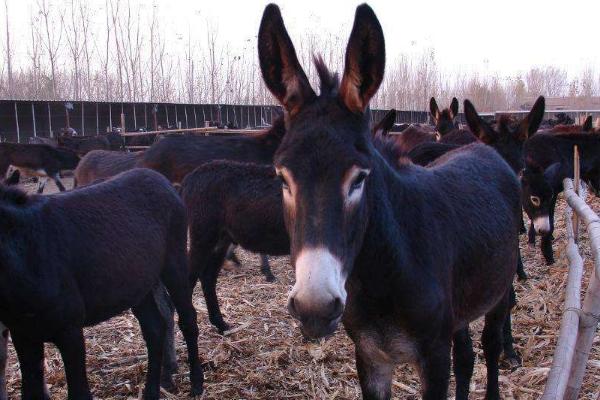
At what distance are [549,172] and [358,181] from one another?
A: 673 centimetres

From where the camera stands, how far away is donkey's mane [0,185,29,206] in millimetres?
2979

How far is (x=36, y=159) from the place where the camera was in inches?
609

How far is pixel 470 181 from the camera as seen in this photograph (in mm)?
2943

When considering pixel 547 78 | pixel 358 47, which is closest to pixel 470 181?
pixel 358 47

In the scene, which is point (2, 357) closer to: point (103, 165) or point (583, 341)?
point (583, 341)

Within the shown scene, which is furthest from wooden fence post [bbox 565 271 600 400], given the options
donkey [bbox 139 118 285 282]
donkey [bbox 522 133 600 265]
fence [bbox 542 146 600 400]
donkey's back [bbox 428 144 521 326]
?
donkey [bbox 139 118 285 282]

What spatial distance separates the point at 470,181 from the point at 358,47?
4.66ft

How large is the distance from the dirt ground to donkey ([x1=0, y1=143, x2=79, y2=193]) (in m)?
11.8

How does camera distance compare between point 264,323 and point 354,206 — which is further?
point 264,323

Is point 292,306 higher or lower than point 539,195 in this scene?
higher

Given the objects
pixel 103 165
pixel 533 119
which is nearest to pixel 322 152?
pixel 533 119

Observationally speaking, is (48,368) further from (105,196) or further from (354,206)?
(354,206)

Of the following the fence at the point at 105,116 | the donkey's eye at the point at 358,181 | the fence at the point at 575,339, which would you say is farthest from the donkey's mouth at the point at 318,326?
the fence at the point at 105,116

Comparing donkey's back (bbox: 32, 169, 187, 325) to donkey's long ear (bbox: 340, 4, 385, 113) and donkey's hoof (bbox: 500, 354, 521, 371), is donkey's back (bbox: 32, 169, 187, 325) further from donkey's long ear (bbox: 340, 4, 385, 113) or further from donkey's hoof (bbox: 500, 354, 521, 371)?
donkey's hoof (bbox: 500, 354, 521, 371)
